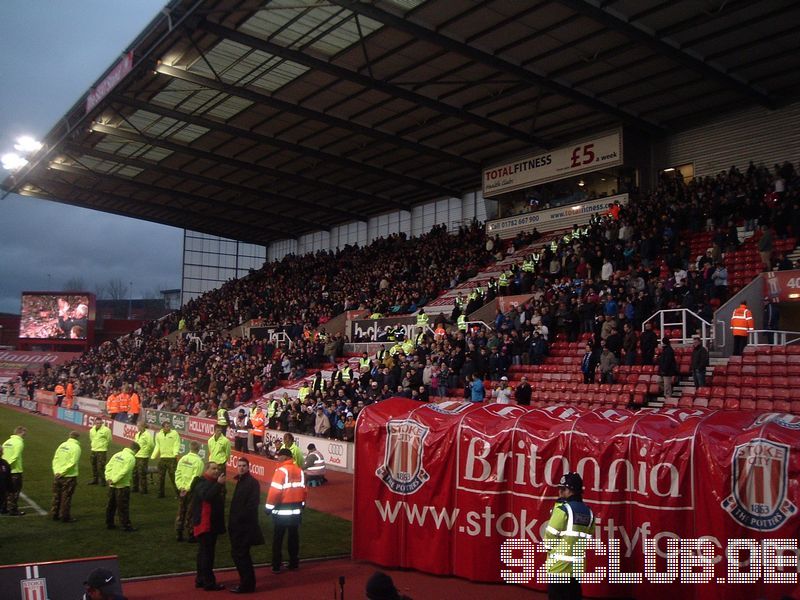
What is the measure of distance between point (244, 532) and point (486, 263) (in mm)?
27015

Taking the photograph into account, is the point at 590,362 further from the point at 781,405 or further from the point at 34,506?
the point at 34,506

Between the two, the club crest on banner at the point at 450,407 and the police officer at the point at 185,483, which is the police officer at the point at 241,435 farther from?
the club crest on banner at the point at 450,407

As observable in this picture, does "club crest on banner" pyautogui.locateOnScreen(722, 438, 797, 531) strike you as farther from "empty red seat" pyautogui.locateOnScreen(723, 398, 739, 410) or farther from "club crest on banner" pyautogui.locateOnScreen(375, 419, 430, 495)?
"empty red seat" pyautogui.locateOnScreen(723, 398, 739, 410)

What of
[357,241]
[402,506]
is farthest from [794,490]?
[357,241]

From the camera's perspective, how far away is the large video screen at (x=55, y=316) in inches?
2330

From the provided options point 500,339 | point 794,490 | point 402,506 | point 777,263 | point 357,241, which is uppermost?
point 357,241

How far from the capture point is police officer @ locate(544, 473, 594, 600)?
22.5 ft

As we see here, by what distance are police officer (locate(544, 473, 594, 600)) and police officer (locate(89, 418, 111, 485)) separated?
42.1 ft

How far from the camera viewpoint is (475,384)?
20094 millimetres

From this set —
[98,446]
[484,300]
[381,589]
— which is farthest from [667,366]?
[381,589]

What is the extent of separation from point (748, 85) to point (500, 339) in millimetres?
14231

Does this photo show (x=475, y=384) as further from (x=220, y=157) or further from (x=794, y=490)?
(x=220, y=157)

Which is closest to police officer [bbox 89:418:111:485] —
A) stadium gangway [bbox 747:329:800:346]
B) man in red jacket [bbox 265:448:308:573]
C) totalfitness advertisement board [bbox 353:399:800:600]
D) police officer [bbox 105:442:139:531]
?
police officer [bbox 105:442:139:531]

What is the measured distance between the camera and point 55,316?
5978 centimetres
